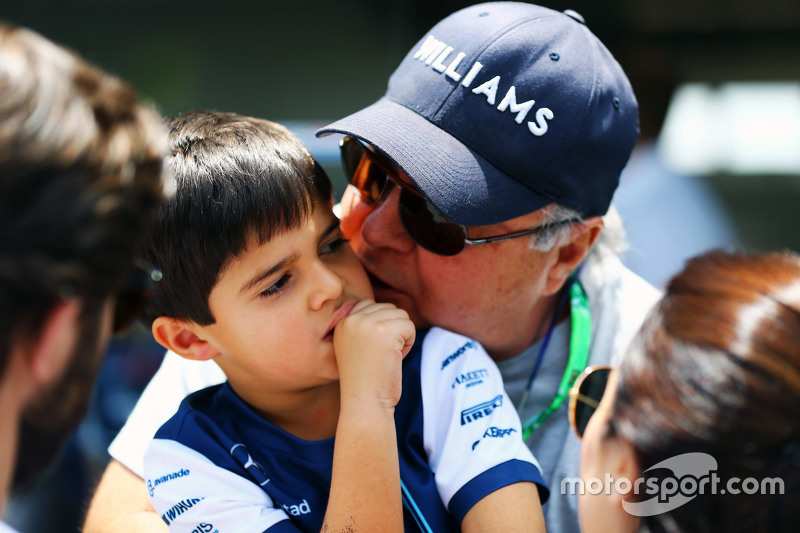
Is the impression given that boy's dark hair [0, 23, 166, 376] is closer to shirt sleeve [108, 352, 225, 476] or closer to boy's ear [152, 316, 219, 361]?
boy's ear [152, 316, 219, 361]

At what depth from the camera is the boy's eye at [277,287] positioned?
1.79 m

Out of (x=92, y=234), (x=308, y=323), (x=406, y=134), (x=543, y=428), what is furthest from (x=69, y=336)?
(x=543, y=428)

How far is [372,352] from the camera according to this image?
A: 5.68 ft

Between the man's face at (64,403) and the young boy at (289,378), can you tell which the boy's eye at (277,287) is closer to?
the young boy at (289,378)

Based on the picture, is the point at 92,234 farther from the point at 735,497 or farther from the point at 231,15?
the point at 231,15

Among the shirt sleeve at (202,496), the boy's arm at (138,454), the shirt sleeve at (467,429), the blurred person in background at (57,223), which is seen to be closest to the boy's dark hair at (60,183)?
the blurred person in background at (57,223)

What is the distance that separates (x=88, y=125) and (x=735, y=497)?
1086 millimetres

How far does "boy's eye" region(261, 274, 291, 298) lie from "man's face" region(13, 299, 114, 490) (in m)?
0.69

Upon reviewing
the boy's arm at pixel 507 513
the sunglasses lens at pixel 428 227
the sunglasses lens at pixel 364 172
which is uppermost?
the sunglasses lens at pixel 364 172

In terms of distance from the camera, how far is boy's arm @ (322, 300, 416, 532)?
1.58m

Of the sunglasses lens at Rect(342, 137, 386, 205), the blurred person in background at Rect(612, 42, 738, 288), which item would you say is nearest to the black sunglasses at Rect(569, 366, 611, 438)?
the sunglasses lens at Rect(342, 137, 386, 205)

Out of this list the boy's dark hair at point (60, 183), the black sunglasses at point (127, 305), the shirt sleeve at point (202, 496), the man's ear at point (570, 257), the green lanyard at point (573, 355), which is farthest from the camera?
the man's ear at point (570, 257)

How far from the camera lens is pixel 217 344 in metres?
1.87

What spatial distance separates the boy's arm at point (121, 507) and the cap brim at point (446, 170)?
1.12 m
